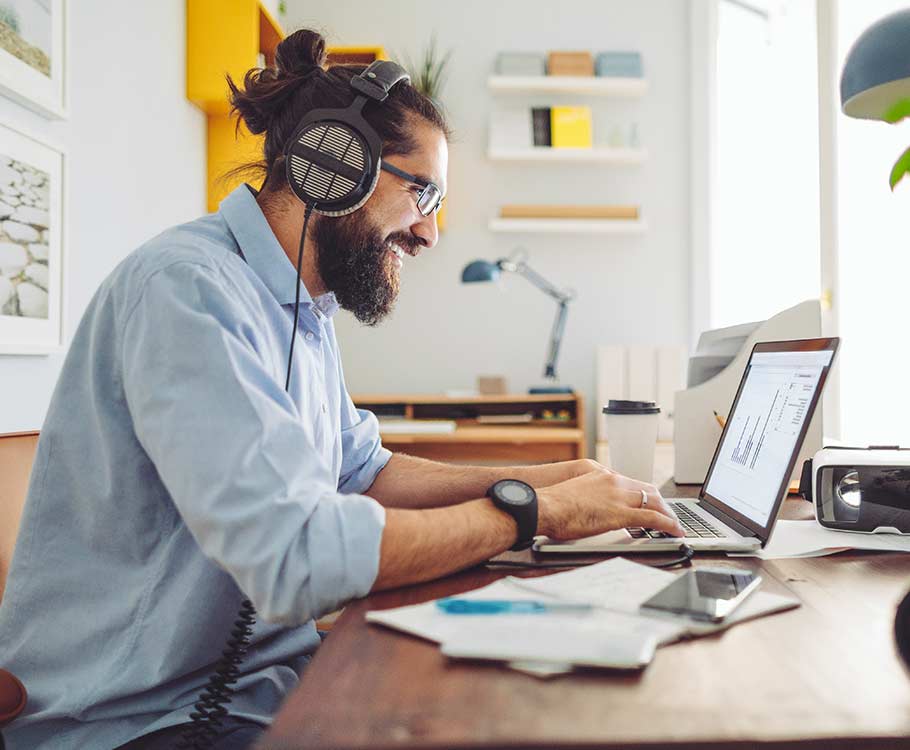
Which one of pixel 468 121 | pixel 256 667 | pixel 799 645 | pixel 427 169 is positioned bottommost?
pixel 256 667

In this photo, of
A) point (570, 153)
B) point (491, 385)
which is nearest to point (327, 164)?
point (491, 385)

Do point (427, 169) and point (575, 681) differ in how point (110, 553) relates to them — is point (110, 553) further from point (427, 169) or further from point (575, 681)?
point (427, 169)

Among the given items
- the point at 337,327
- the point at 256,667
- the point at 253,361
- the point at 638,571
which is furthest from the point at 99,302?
the point at 337,327

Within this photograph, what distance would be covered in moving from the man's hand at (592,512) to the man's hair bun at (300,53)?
75cm

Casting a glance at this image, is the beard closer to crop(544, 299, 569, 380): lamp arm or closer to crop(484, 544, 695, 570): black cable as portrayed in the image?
Answer: crop(484, 544, 695, 570): black cable

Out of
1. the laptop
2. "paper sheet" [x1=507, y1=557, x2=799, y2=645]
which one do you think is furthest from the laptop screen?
"paper sheet" [x1=507, y1=557, x2=799, y2=645]

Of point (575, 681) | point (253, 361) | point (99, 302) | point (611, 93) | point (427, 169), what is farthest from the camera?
point (611, 93)

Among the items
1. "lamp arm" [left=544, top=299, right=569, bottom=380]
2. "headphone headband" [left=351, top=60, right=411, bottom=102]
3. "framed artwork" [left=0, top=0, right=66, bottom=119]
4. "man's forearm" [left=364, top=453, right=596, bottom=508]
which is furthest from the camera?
"lamp arm" [left=544, top=299, right=569, bottom=380]

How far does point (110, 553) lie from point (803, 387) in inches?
33.9

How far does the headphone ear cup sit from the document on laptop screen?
0.63m

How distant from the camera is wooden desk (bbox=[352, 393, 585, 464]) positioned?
2998 millimetres

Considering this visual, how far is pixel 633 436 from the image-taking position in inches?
55.2

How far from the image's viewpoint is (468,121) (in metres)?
3.81

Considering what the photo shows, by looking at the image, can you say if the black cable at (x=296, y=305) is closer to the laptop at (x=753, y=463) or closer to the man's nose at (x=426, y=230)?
the man's nose at (x=426, y=230)
